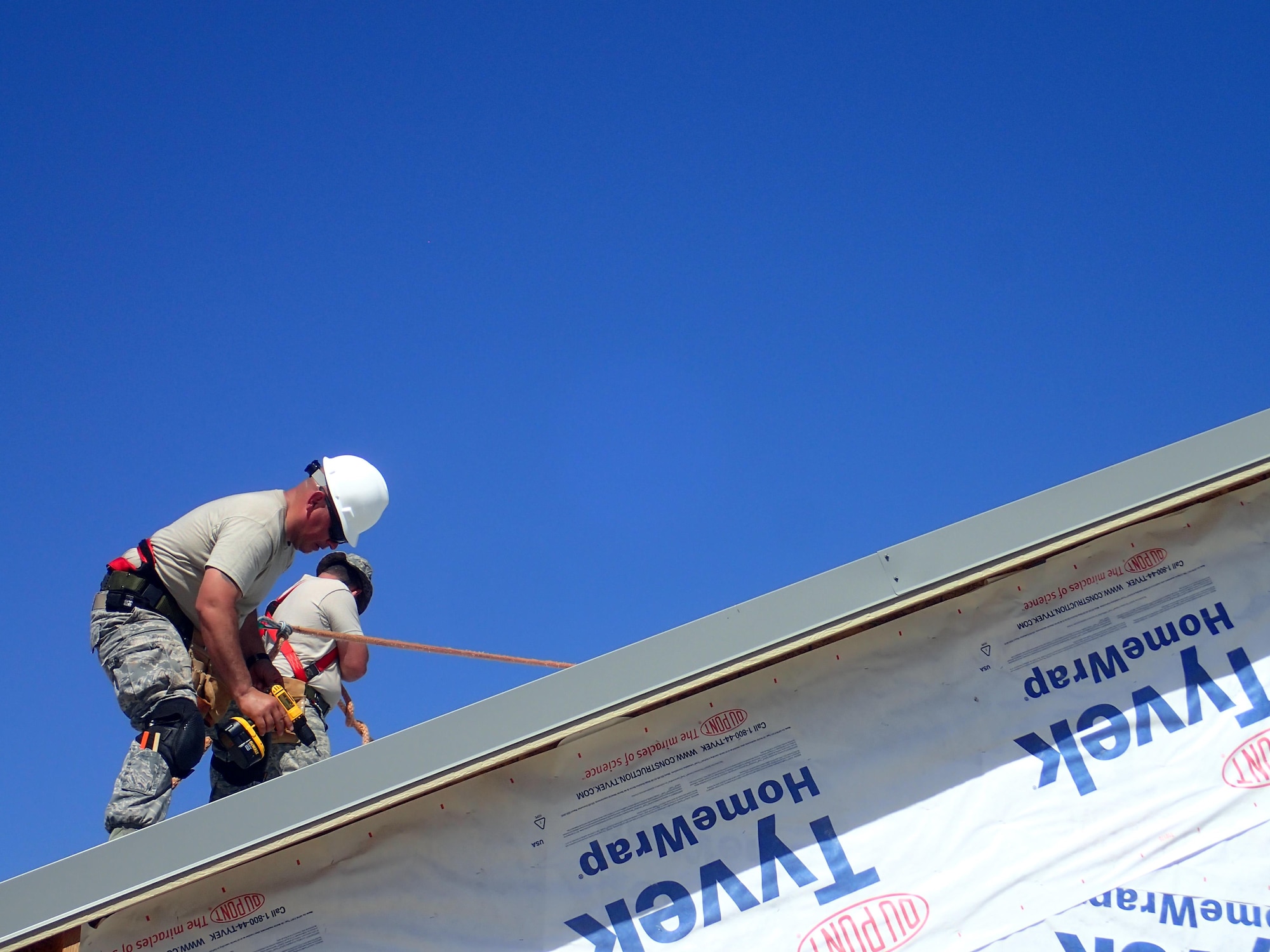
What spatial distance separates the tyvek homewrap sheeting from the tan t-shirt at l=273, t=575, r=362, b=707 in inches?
59.0

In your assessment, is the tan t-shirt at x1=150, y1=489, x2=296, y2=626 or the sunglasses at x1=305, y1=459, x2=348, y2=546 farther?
the sunglasses at x1=305, y1=459, x2=348, y2=546

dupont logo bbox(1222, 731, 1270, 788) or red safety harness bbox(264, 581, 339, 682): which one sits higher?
red safety harness bbox(264, 581, 339, 682)

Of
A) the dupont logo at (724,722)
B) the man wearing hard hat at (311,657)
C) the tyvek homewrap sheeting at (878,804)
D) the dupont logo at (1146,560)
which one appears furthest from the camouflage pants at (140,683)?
the dupont logo at (1146,560)

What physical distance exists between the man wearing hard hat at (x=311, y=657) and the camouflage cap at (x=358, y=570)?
0.05m

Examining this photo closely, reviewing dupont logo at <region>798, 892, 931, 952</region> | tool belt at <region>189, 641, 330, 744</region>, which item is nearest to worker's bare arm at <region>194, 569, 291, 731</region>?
tool belt at <region>189, 641, 330, 744</region>

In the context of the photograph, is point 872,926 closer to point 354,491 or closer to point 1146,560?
point 1146,560

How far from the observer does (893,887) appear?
2891mm

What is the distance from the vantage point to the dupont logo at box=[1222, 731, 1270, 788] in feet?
9.46

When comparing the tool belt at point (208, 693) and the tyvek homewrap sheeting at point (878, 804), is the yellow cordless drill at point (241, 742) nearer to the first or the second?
the tool belt at point (208, 693)

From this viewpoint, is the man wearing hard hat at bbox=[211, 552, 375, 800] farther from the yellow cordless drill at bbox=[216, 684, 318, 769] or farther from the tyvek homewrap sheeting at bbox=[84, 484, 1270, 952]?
the tyvek homewrap sheeting at bbox=[84, 484, 1270, 952]

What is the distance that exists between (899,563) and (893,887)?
3.16 ft

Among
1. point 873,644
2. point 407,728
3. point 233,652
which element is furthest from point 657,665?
point 233,652

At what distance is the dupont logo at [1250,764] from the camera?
2885 millimetres

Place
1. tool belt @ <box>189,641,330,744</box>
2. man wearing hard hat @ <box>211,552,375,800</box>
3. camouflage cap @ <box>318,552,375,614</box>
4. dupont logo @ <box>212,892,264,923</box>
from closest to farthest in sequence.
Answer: dupont logo @ <box>212,892,264,923</box> → tool belt @ <box>189,641,330,744</box> → man wearing hard hat @ <box>211,552,375,800</box> → camouflage cap @ <box>318,552,375,614</box>
